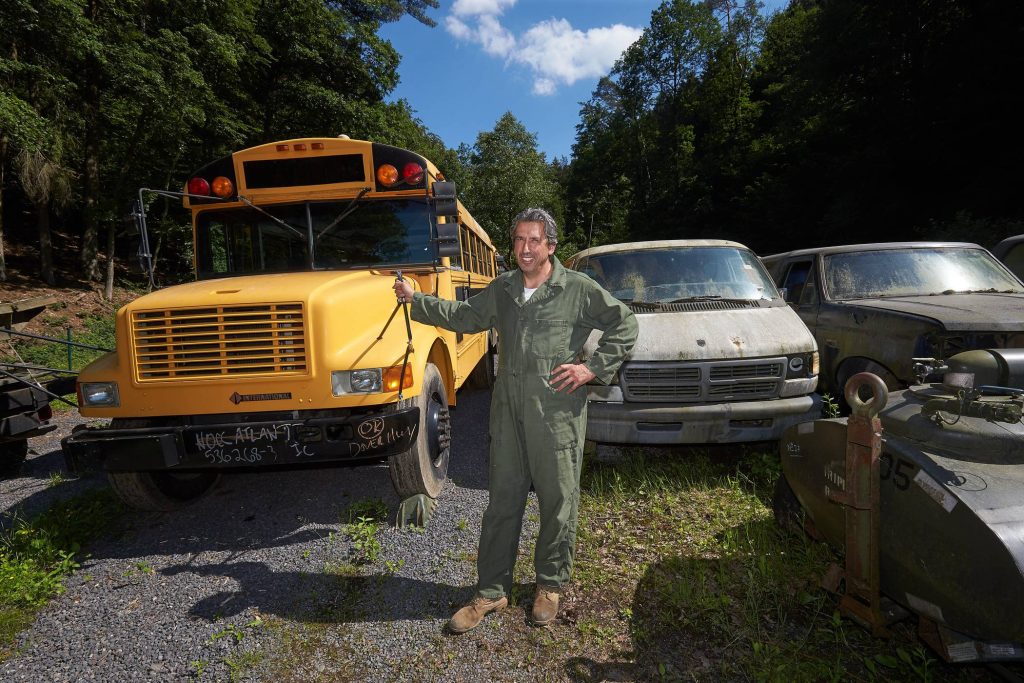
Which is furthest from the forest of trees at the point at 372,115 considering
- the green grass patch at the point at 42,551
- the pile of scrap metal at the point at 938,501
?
the pile of scrap metal at the point at 938,501

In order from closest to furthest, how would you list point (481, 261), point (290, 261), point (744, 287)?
point (290, 261), point (744, 287), point (481, 261)

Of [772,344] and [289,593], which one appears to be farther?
[772,344]

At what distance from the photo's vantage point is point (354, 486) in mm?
4691

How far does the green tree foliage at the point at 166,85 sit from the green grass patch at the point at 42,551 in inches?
455

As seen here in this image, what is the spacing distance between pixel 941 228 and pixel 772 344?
57.2 feet

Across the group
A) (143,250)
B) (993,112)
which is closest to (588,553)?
(143,250)

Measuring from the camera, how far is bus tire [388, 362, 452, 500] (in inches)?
149

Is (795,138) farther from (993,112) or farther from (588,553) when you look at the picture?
(588,553)

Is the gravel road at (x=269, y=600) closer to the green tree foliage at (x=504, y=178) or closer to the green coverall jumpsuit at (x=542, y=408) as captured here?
the green coverall jumpsuit at (x=542, y=408)

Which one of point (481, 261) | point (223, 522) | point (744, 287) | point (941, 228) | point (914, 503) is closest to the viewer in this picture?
point (914, 503)

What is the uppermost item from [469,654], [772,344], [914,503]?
[772,344]

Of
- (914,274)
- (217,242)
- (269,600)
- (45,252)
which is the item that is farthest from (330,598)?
(45,252)

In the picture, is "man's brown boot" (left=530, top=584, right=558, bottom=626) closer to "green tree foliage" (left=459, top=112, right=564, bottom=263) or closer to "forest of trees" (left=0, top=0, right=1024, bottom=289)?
"forest of trees" (left=0, top=0, right=1024, bottom=289)

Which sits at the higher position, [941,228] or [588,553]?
[941,228]
